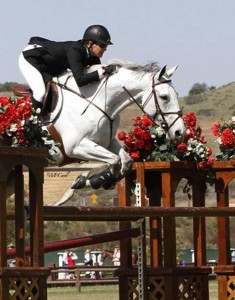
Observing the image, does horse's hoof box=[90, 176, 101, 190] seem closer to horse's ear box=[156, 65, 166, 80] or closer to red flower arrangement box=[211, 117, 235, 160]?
horse's ear box=[156, 65, 166, 80]

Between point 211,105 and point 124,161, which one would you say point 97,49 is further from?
point 211,105

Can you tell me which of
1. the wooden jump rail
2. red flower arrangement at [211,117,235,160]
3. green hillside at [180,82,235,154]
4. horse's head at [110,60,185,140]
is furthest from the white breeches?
green hillside at [180,82,235,154]

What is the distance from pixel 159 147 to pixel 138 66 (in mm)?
737

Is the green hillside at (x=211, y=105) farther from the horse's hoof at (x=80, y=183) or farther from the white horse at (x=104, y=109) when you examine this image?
the horse's hoof at (x=80, y=183)

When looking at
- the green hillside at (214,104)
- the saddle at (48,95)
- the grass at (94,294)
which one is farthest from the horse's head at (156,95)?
the green hillside at (214,104)

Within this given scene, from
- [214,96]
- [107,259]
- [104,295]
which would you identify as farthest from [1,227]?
[214,96]

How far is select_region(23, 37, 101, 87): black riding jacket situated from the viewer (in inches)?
438

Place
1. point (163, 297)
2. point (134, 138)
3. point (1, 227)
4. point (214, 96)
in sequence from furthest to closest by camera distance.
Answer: point (214, 96), point (134, 138), point (163, 297), point (1, 227)

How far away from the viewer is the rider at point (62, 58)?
11.2m

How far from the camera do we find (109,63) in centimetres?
1158

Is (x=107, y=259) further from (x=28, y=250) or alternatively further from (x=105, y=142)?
(x=28, y=250)

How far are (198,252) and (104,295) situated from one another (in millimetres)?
6708

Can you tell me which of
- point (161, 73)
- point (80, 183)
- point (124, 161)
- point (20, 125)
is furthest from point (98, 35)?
point (20, 125)

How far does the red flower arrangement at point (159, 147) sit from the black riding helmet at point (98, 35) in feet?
2.56
